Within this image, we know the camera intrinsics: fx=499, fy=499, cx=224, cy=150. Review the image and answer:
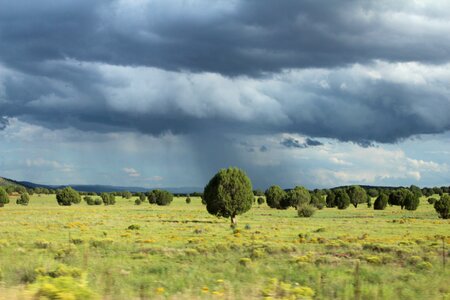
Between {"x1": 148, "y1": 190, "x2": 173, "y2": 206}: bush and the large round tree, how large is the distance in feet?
261

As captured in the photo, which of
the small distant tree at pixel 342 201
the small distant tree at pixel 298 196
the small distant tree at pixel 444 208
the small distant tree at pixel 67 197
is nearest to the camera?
the small distant tree at pixel 444 208

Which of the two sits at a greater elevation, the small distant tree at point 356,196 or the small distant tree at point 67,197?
the small distant tree at point 356,196

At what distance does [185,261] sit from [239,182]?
35683 mm

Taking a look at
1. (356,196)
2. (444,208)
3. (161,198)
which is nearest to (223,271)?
(444,208)

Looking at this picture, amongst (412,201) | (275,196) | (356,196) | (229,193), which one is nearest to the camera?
(229,193)

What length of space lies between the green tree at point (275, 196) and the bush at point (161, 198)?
37.8m

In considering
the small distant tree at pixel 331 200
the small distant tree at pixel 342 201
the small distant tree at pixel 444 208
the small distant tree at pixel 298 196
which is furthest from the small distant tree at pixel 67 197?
the small distant tree at pixel 444 208

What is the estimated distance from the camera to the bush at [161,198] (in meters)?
140

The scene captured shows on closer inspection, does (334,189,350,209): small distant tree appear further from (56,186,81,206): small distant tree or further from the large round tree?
(56,186,81,206): small distant tree

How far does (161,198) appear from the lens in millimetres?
140000

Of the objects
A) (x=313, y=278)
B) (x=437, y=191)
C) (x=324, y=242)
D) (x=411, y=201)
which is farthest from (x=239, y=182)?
(x=437, y=191)

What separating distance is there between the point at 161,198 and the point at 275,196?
4092cm

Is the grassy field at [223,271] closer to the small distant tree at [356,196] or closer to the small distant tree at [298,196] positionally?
the small distant tree at [298,196]

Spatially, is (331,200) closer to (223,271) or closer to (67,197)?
(67,197)
